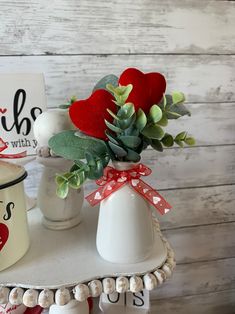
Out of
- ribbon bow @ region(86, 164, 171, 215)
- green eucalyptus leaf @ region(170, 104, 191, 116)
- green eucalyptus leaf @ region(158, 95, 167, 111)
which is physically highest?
green eucalyptus leaf @ region(158, 95, 167, 111)

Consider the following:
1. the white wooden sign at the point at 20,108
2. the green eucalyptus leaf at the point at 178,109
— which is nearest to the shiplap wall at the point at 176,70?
the white wooden sign at the point at 20,108

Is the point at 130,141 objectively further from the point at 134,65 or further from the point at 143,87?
the point at 134,65

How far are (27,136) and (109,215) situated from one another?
265 millimetres

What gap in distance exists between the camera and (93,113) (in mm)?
491

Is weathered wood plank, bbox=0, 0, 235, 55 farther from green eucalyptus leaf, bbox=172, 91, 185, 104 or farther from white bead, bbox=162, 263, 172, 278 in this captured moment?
white bead, bbox=162, 263, 172, 278

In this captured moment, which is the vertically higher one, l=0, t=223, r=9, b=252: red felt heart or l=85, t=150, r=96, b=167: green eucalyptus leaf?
l=85, t=150, r=96, b=167: green eucalyptus leaf

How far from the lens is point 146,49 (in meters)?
0.83

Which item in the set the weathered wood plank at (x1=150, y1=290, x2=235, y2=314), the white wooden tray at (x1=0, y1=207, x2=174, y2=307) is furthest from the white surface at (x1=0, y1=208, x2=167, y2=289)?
the weathered wood plank at (x1=150, y1=290, x2=235, y2=314)

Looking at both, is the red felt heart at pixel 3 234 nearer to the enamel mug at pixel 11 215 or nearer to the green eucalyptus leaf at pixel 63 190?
the enamel mug at pixel 11 215

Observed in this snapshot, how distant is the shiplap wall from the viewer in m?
0.77

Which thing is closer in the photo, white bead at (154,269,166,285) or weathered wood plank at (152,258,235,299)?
white bead at (154,269,166,285)

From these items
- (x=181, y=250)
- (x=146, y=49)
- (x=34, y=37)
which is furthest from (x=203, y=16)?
(x=181, y=250)

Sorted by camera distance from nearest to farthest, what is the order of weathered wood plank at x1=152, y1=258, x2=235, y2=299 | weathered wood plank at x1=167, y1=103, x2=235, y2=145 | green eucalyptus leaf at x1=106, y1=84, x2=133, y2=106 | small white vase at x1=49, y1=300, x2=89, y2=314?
1. green eucalyptus leaf at x1=106, y1=84, x2=133, y2=106
2. small white vase at x1=49, y1=300, x2=89, y2=314
3. weathered wood plank at x1=167, y1=103, x2=235, y2=145
4. weathered wood plank at x1=152, y1=258, x2=235, y2=299

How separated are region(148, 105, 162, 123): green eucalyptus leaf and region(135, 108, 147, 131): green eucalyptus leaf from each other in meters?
0.01
